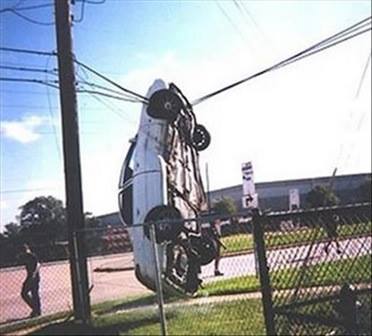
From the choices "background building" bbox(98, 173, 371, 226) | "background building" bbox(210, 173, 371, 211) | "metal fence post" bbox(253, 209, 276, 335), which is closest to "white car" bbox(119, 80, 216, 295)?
"metal fence post" bbox(253, 209, 276, 335)

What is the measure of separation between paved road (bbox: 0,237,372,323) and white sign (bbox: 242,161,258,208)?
7.51ft

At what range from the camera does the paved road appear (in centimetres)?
875

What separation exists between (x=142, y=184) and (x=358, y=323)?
20.7 ft

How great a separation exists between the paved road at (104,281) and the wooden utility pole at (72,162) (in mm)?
1693

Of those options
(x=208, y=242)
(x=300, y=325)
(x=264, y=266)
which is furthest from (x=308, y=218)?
(x=208, y=242)

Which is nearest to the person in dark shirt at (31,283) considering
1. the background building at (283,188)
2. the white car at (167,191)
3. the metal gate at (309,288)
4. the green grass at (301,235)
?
the white car at (167,191)

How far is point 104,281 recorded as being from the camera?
1948 cm

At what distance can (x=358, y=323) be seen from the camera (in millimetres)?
6637

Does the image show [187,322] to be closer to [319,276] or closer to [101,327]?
[101,327]

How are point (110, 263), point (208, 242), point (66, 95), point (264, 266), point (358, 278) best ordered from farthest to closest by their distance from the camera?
point (110, 263), point (208, 242), point (66, 95), point (358, 278), point (264, 266)

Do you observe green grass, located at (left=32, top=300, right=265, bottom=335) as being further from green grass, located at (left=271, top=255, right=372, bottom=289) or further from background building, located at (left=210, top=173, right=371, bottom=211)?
background building, located at (left=210, top=173, right=371, bottom=211)

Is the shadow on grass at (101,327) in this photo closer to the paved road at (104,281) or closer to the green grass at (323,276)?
the green grass at (323,276)

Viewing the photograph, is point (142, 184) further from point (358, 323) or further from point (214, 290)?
point (358, 323)

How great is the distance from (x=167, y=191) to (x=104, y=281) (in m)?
8.15
